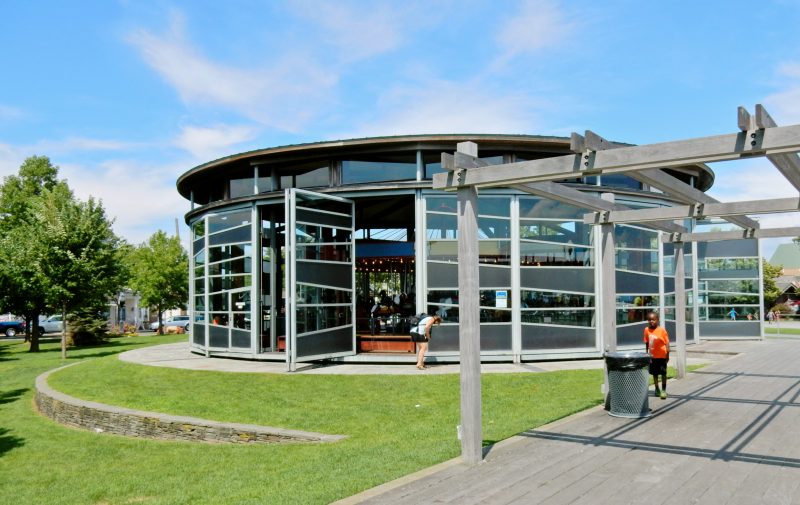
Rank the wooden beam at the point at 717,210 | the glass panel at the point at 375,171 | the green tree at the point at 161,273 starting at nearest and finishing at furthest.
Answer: the wooden beam at the point at 717,210, the glass panel at the point at 375,171, the green tree at the point at 161,273

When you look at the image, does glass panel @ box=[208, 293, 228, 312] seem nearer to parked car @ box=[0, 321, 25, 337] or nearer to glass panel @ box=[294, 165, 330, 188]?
glass panel @ box=[294, 165, 330, 188]

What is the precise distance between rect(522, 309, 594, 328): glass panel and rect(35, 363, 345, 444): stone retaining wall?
8701 mm

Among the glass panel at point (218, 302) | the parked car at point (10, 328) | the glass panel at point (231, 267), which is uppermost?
the glass panel at point (231, 267)

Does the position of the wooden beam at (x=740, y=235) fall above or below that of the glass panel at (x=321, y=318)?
above

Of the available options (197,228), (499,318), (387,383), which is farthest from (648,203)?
(197,228)

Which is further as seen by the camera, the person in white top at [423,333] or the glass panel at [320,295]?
the glass panel at [320,295]

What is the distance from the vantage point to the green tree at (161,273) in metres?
40.9

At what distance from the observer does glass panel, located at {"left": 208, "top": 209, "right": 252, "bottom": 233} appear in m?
18.3

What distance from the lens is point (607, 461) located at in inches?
253

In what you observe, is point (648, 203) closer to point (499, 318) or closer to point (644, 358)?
point (499, 318)

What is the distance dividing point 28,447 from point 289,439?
201 inches

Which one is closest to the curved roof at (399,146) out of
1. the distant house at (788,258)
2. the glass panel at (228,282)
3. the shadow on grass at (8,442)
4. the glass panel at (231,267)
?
the glass panel at (231,267)

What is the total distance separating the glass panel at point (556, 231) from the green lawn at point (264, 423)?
420 centimetres

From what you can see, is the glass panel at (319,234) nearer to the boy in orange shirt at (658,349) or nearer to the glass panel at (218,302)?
the glass panel at (218,302)
